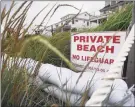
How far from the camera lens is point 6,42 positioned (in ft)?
2.48

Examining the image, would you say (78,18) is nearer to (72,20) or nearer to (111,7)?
(72,20)

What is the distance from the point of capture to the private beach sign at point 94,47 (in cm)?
160

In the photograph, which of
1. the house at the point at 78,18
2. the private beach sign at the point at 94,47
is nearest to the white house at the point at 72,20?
the house at the point at 78,18

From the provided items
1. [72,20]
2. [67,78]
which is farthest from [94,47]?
[67,78]

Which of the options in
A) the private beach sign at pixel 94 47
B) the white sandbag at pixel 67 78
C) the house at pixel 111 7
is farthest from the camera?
the house at pixel 111 7

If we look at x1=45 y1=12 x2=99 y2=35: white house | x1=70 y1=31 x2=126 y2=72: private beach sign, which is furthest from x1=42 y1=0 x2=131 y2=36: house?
x1=70 y1=31 x2=126 y2=72: private beach sign

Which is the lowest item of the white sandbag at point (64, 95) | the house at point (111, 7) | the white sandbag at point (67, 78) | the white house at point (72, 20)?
the white sandbag at point (64, 95)

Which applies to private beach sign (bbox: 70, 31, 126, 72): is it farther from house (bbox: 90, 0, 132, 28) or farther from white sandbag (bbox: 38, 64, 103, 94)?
white sandbag (bbox: 38, 64, 103, 94)

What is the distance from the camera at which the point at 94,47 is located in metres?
1.75

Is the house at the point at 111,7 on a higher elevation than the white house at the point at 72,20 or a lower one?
higher

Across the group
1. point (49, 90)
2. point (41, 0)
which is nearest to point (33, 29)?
point (41, 0)

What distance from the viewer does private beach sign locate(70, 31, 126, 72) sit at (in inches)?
62.9

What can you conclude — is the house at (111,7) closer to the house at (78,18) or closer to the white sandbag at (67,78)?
the house at (78,18)

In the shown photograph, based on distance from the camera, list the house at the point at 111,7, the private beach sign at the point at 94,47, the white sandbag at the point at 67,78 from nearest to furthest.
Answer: the white sandbag at the point at 67,78, the private beach sign at the point at 94,47, the house at the point at 111,7
